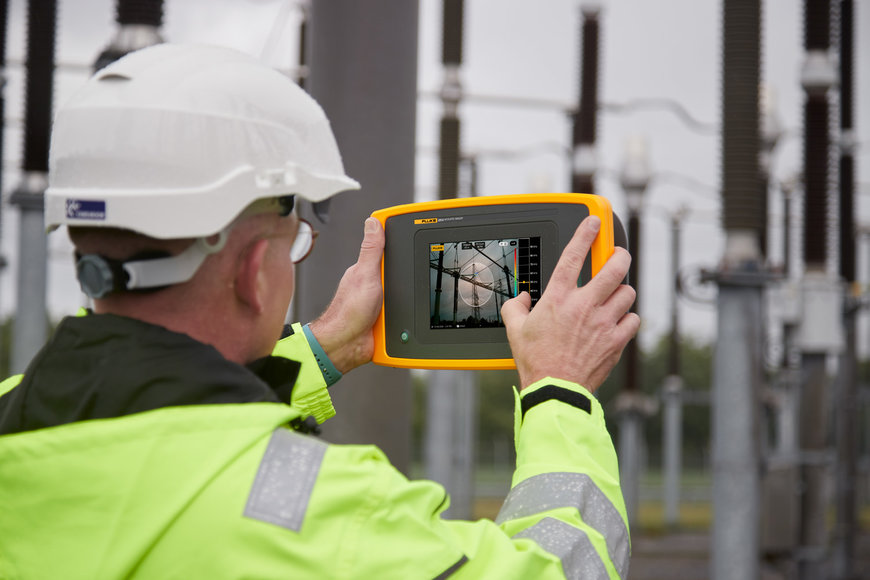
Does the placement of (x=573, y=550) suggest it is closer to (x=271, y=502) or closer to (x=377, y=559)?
(x=377, y=559)

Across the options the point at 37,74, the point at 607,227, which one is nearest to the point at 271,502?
the point at 607,227

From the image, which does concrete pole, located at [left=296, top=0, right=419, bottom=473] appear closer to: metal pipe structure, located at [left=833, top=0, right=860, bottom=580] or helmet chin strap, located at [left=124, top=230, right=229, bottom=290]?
helmet chin strap, located at [left=124, top=230, right=229, bottom=290]

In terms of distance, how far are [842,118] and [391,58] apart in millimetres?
9745

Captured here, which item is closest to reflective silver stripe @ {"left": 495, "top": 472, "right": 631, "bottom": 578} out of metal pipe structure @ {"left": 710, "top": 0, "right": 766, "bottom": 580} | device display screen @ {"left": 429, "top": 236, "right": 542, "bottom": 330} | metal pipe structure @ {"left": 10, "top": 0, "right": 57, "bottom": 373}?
device display screen @ {"left": 429, "top": 236, "right": 542, "bottom": 330}

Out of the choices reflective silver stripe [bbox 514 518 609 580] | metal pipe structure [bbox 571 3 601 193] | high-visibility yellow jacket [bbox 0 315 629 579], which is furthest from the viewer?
metal pipe structure [bbox 571 3 601 193]

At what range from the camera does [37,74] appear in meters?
6.95

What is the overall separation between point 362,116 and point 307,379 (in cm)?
94

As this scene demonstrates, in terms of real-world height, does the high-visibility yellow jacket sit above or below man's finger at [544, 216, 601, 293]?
below

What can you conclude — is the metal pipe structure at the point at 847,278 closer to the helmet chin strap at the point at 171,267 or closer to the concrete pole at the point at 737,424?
the concrete pole at the point at 737,424

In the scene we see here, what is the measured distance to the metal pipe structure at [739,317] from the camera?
17.2 feet

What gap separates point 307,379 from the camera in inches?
89.4

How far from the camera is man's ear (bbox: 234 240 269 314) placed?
5.09 ft

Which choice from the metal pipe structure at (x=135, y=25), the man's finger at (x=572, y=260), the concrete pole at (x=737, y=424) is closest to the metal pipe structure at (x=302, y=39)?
the metal pipe structure at (x=135, y=25)

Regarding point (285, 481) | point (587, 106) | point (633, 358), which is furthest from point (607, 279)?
point (633, 358)
